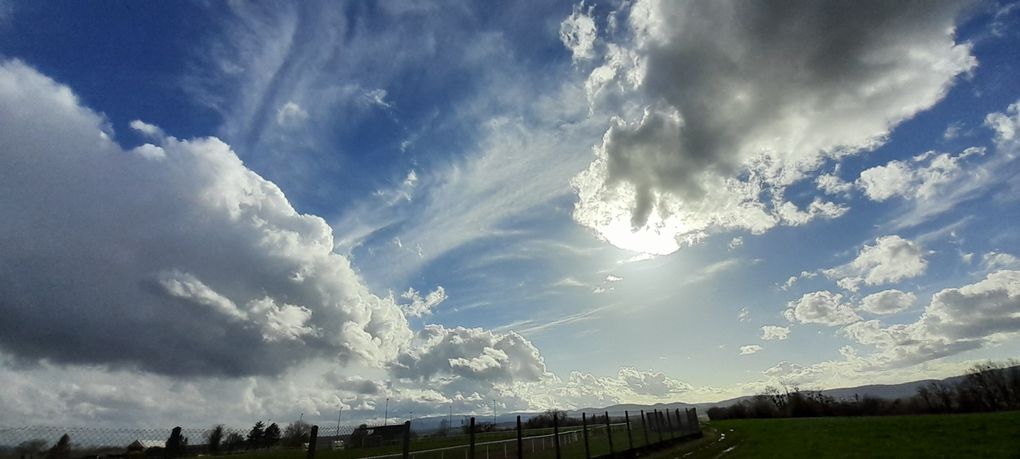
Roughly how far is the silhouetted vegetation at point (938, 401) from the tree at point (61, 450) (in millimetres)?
102037

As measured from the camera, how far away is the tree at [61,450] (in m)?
12.2

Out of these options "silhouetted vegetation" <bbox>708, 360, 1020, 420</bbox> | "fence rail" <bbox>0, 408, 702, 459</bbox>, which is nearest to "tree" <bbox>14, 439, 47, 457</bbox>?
"fence rail" <bbox>0, 408, 702, 459</bbox>

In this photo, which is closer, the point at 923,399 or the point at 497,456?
the point at 497,456

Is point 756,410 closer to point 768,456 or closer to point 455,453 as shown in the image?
point 768,456

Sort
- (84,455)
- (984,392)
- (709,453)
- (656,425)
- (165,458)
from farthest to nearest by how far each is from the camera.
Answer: (984,392), (656,425), (709,453), (165,458), (84,455)

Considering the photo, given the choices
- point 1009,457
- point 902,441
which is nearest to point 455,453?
point 1009,457

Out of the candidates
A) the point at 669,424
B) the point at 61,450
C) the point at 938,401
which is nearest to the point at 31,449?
the point at 61,450

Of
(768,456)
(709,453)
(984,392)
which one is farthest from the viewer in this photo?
(984,392)

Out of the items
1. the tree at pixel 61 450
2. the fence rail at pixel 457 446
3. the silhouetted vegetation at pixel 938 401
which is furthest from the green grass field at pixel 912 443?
the silhouetted vegetation at pixel 938 401

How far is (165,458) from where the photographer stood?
50.9ft

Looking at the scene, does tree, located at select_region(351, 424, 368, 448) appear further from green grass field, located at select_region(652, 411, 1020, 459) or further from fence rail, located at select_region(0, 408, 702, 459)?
green grass field, located at select_region(652, 411, 1020, 459)

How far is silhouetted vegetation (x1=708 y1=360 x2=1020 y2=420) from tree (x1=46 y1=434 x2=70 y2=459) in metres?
102

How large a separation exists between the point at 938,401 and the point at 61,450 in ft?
372

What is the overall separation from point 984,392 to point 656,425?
8616 cm
